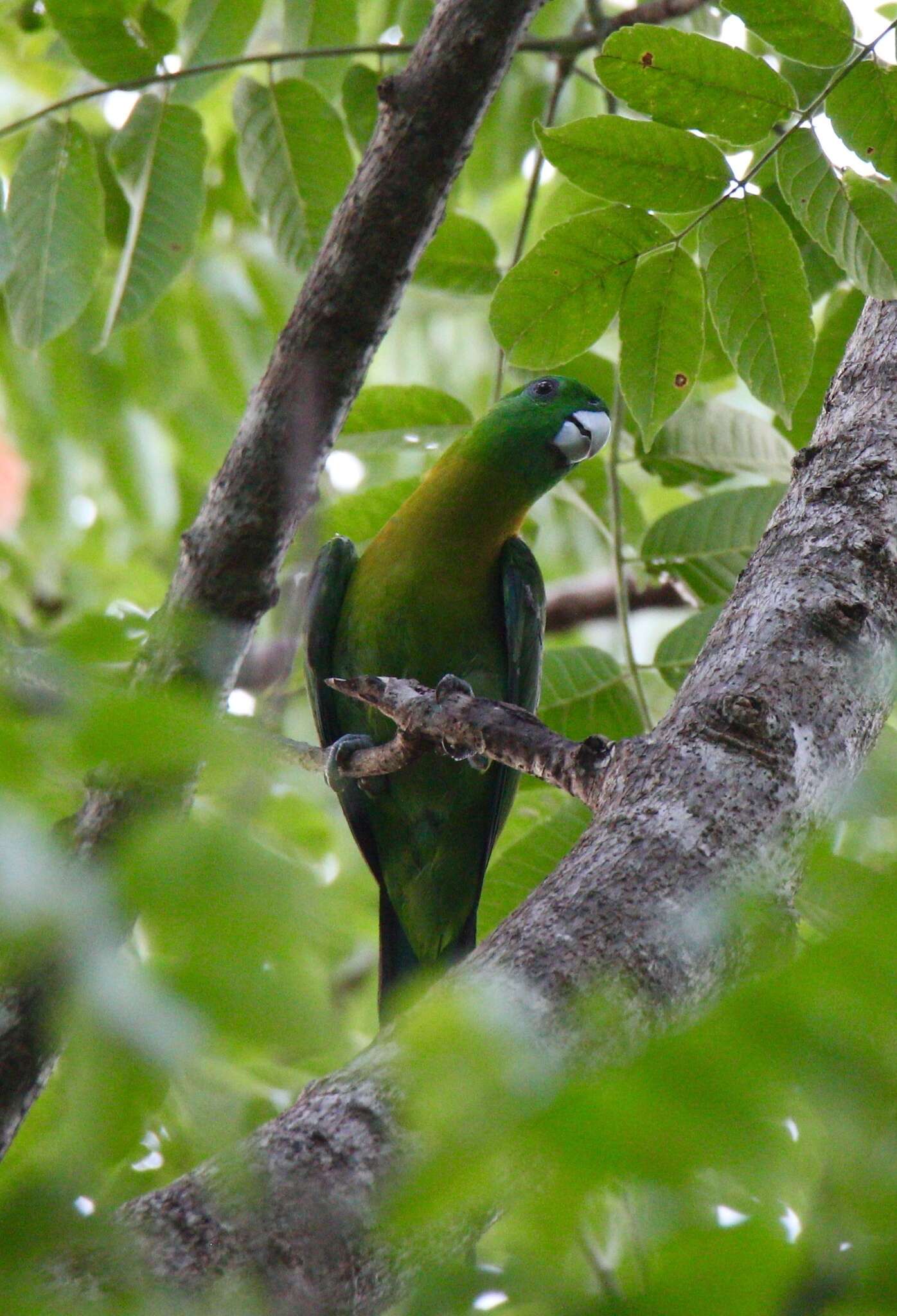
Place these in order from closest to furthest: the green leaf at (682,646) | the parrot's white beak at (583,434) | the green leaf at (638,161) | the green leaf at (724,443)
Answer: the green leaf at (638,161) < the green leaf at (682,646) < the green leaf at (724,443) < the parrot's white beak at (583,434)

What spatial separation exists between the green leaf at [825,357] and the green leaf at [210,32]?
1.77 meters

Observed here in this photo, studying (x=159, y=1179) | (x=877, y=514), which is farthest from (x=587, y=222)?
(x=159, y=1179)

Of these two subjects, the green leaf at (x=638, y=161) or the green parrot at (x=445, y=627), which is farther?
the green parrot at (x=445, y=627)

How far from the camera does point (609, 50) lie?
2191 millimetres

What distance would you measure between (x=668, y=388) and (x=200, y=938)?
210 centimetres

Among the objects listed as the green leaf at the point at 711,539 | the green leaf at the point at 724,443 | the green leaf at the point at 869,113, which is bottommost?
the green leaf at the point at 711,539


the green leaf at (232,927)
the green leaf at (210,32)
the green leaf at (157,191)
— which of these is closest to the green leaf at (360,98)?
the green leaf at (210,32)

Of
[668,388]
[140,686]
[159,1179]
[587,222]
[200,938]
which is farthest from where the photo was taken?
[668,388]

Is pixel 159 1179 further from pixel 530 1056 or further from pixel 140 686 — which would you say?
pixel 530 1056

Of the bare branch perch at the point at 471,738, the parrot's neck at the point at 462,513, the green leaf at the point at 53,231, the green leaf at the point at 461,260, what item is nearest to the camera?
the bare branch perch at the point at 471,738

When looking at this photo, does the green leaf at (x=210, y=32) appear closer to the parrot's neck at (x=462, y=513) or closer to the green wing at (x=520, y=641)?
the parrot's neck at (x=462, y=513)

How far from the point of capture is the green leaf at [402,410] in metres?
3.38

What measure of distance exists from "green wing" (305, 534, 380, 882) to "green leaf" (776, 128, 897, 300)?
179cm

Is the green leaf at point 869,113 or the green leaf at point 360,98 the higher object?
the green leaf at point 360,98
